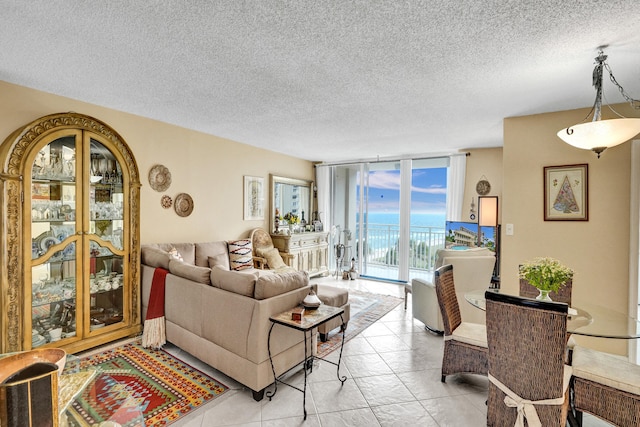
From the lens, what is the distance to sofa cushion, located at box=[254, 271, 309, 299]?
227 cm

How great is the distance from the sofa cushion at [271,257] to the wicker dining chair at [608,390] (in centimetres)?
382

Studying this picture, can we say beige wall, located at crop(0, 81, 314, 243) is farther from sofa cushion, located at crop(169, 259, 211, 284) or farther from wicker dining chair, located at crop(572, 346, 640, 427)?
wicker dining chair, located at crop(572, 346, 640, 427)

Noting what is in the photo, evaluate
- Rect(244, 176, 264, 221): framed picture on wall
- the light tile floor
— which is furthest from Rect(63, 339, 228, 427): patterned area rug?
Rect(244, 176, 264, 221): framed picture on wall

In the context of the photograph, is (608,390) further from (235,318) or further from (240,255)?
(240,255)

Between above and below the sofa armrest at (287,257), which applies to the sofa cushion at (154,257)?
above

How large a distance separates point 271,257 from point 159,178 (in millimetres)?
2074

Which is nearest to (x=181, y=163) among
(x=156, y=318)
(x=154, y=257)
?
(x=154, y=257)

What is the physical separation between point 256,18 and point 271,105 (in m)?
1.46

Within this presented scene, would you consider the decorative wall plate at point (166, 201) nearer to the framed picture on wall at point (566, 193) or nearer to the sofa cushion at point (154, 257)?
the sofa cushion at point (154, 257)

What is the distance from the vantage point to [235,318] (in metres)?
2.34

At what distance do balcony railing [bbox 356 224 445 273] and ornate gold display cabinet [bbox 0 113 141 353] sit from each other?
14.7 ft

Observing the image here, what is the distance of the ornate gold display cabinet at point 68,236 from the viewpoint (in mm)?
2506

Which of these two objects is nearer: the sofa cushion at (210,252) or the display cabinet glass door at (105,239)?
the display cabinet glass door at (105,239)

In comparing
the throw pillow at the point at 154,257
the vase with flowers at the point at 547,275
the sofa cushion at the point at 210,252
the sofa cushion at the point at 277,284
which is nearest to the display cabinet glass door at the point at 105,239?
the throw pillow at the point at 154,257
